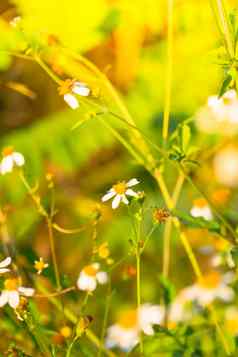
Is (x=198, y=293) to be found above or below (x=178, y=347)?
above

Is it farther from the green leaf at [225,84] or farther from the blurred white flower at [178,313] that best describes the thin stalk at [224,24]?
the blurred white flower at [178,313]

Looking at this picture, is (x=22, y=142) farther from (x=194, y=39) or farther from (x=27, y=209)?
(x=194, y=39)

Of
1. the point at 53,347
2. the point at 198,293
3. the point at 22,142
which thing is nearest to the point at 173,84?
the point at 22,142

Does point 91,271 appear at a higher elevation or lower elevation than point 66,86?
lower

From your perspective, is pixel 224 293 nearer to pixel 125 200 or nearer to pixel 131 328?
pixel 131 328

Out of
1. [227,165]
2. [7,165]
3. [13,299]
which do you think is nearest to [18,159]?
[7,165]

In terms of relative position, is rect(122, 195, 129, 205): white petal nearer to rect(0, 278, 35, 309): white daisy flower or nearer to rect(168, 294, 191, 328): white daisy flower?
rect(0, 278, 35, 309): white daisy flower

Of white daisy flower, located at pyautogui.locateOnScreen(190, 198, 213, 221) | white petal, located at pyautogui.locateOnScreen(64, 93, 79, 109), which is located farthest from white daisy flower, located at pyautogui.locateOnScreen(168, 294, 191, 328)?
white petal, located at pyautogui.locateOnScreen(64, 93, 79, 109)
